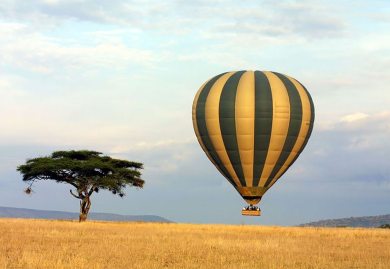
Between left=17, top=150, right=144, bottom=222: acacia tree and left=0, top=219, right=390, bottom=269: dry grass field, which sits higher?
left=17, top=150, right=144, bottom=222: acacia tree

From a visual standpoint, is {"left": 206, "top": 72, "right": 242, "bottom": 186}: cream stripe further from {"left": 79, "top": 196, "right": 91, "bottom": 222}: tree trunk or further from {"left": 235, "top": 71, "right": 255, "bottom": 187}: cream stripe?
{"left": 79, "top": 196, "right": 91, "bottom": 222}: tree trunk

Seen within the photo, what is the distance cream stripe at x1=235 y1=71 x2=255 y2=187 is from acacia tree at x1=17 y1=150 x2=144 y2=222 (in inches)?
719

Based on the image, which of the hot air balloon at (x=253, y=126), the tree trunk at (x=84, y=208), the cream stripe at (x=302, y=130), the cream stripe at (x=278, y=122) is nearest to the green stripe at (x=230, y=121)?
the hot air balloon at (x=253, y=126)

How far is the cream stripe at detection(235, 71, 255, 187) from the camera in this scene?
6122 cm

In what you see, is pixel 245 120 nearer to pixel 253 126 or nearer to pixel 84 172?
pixel 253 126

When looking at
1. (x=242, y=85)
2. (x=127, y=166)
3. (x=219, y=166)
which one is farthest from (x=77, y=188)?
(x=242, y=85)

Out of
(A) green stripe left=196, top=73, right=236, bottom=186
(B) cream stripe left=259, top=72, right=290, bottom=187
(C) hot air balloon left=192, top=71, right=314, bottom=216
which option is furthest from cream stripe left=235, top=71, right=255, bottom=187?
(A) green stripe left=196, top=73, right=236, bottom=186

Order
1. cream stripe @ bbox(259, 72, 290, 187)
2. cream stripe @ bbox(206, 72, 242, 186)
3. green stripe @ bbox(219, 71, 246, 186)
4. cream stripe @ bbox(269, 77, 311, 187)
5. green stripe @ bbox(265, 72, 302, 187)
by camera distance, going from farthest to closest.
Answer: cream stripe @ bbox(269, 77, 311, 187) < cream stripe @ bbox(206, 72, 242, 186) < green stripe @ bbox(265, 72, 302, 187) < green stripe @ bbox(219, 71, 246, 186) < cream stripe @ bbox(259, 72, 290, 187)

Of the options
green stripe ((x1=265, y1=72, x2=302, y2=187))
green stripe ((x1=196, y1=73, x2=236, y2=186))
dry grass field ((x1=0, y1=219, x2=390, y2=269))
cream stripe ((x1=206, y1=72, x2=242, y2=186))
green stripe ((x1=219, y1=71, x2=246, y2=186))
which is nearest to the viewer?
dry grass field ((x1=0, y1=219, x2=390, y2=269))

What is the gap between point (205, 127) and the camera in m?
63.0

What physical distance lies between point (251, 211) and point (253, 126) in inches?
343

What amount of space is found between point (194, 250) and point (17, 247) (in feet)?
25.0

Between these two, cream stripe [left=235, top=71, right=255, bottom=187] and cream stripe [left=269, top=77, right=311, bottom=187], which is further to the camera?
cream stripe [left=269, top=77, right=311, bottom=187]

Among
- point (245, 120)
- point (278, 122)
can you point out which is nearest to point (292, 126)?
point (278, 122)
